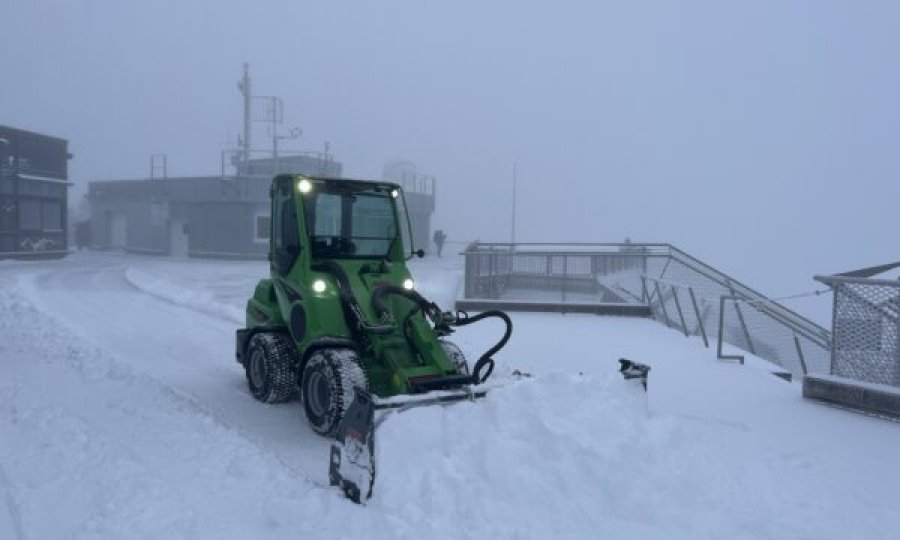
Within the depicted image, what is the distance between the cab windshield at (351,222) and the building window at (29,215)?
28203 mm

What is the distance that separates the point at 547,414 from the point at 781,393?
4.53m

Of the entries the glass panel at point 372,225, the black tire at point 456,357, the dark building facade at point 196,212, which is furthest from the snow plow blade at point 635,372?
the dark building facade at point 196,212

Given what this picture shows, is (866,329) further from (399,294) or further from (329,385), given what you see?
(329,385)

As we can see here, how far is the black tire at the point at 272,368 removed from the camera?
7.00 metres

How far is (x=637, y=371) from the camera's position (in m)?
5.57

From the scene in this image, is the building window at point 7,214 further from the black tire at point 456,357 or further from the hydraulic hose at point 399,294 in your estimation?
the black tire at point 456,357

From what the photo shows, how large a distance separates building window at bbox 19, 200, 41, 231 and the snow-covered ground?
2563cm

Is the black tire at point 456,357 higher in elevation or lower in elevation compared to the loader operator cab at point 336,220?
lower

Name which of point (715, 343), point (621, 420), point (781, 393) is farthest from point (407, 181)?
point (621, 420)

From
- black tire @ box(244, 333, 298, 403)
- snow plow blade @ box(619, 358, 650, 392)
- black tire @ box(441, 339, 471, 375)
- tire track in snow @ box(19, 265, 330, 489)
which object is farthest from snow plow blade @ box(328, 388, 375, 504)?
black tire @ box(244, 333, 298, 403)

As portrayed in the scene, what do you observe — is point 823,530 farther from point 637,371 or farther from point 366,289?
point 366,289

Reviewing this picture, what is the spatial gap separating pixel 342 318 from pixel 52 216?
99.8 ft

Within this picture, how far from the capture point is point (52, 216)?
31344 mm

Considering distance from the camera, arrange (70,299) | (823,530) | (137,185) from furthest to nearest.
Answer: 1. (137,185)
2. (70,299)
3. (823,530)
